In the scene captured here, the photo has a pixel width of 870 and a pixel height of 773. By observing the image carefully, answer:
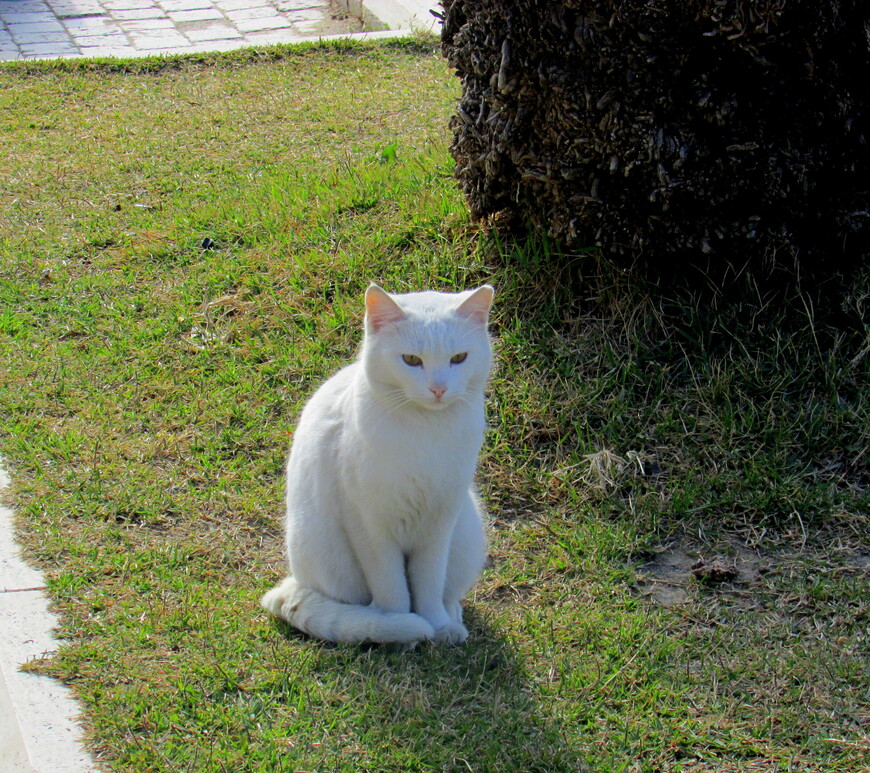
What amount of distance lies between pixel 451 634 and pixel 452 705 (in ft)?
1.07

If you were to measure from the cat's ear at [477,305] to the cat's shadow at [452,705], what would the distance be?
1040 mm

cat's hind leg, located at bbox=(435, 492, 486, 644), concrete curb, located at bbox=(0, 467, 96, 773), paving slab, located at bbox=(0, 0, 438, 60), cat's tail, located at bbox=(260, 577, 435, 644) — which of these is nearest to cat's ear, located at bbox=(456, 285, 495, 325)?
cat's hind leg, located at bbox=(435, 492, 486, 644)

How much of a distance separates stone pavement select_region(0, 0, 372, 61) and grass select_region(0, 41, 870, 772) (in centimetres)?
315

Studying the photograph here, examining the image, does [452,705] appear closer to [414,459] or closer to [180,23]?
[414,459]

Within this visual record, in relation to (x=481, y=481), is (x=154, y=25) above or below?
above

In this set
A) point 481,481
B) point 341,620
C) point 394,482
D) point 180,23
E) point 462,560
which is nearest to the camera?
point 394,482

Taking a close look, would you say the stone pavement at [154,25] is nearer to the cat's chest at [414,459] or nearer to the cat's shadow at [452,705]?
the cat's chest at [414,459]

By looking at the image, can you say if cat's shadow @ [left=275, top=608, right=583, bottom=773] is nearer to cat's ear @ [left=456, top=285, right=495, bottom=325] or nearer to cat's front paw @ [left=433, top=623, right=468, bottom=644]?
cat's front paw @ [left=433, top=623, right=468, bottom=644]

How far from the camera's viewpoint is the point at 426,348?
284 centimetres

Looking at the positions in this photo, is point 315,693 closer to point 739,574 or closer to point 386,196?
point 739,574

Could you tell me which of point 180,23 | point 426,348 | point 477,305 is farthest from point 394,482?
point 180,23

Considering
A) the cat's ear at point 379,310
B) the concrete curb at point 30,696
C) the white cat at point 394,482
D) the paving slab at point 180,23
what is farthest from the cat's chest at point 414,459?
the paving slab at point 180,23

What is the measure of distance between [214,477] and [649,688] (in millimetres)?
2006

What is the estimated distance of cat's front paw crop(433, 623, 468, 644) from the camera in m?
3.17
